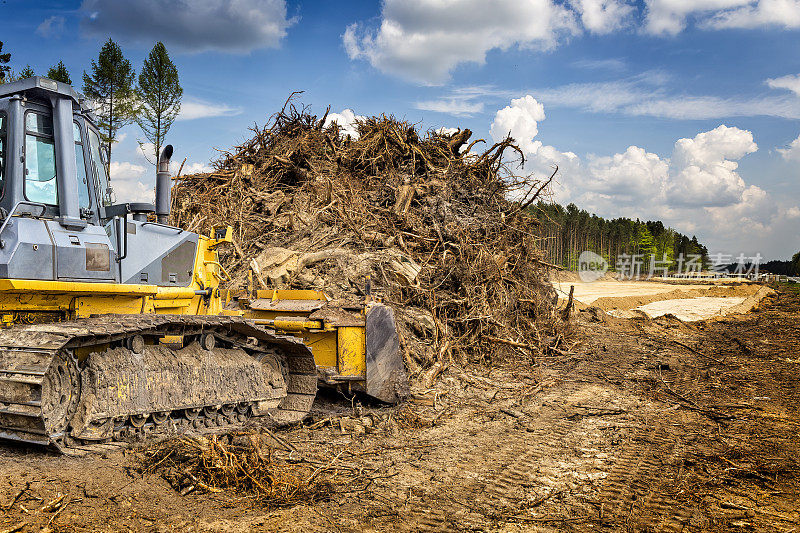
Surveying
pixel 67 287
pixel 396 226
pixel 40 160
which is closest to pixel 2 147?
pixel 40 160

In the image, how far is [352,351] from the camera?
6.25 meters

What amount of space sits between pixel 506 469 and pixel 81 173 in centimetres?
436

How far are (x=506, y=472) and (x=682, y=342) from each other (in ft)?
38.6

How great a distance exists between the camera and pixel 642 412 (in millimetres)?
7035

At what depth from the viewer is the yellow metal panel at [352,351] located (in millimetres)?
6227

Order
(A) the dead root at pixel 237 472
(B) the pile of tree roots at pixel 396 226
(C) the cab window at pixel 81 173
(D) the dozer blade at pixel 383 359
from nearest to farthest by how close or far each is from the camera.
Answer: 1. (A) the dead root at pixel 237 472
2. (C) the cab window at pixel 81 173
3. (D) the dozer blade at pixel 383 359
4. (B) the pile of tree roots at pixel 396 226

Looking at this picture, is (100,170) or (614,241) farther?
(614,241)

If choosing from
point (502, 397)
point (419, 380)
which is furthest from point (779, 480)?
point (419, 380)

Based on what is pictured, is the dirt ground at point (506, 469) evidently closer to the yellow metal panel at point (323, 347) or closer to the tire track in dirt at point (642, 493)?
the tire track in dirt at point (642, 493)

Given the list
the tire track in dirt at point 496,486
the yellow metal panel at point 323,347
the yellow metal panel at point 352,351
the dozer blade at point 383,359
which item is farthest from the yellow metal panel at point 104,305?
the tire track in dirt at point 496,486

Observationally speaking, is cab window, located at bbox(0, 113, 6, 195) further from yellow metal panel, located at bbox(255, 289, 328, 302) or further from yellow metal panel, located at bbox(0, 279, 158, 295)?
yellow metal panel, located at bbox(255, 289, 328, 302)

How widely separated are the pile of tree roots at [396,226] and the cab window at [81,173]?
415 cm

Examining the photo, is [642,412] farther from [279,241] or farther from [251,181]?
[251,181]

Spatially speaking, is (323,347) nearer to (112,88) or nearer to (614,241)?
(112,88)
